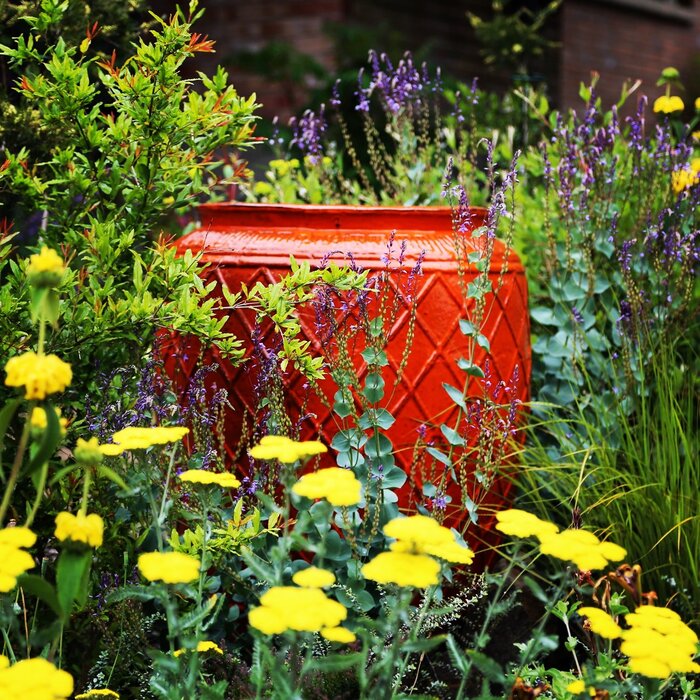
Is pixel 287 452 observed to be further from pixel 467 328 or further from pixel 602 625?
pixel 467 328

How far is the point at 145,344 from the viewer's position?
7.44 feet

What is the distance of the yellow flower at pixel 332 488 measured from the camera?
1373 mm

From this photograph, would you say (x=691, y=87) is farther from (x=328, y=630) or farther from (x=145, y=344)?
(x=328, y=630)

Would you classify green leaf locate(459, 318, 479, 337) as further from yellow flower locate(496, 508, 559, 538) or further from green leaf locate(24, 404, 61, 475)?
green leaf locate(24, 404, 61, 475)

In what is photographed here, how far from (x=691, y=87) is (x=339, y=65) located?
463cm

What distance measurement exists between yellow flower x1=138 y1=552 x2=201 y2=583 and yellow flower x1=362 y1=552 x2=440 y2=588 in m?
0.24

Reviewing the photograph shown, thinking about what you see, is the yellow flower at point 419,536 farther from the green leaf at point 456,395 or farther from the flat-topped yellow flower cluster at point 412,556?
the green leaf at point 456,395

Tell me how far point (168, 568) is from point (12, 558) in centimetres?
21

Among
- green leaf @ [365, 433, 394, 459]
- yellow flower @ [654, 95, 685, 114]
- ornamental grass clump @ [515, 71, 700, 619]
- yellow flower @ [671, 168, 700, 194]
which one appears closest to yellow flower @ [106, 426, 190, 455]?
green leaf @ [365, 433, 394, 459]

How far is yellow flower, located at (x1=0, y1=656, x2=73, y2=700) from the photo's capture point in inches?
46.9

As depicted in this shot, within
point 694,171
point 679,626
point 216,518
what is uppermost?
point 694,171

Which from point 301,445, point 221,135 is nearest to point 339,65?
point 221,135

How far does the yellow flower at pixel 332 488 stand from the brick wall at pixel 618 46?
8.47 metres

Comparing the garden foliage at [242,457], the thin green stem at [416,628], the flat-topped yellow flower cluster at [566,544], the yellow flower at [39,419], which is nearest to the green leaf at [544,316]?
the garden foliage at [242,457]
